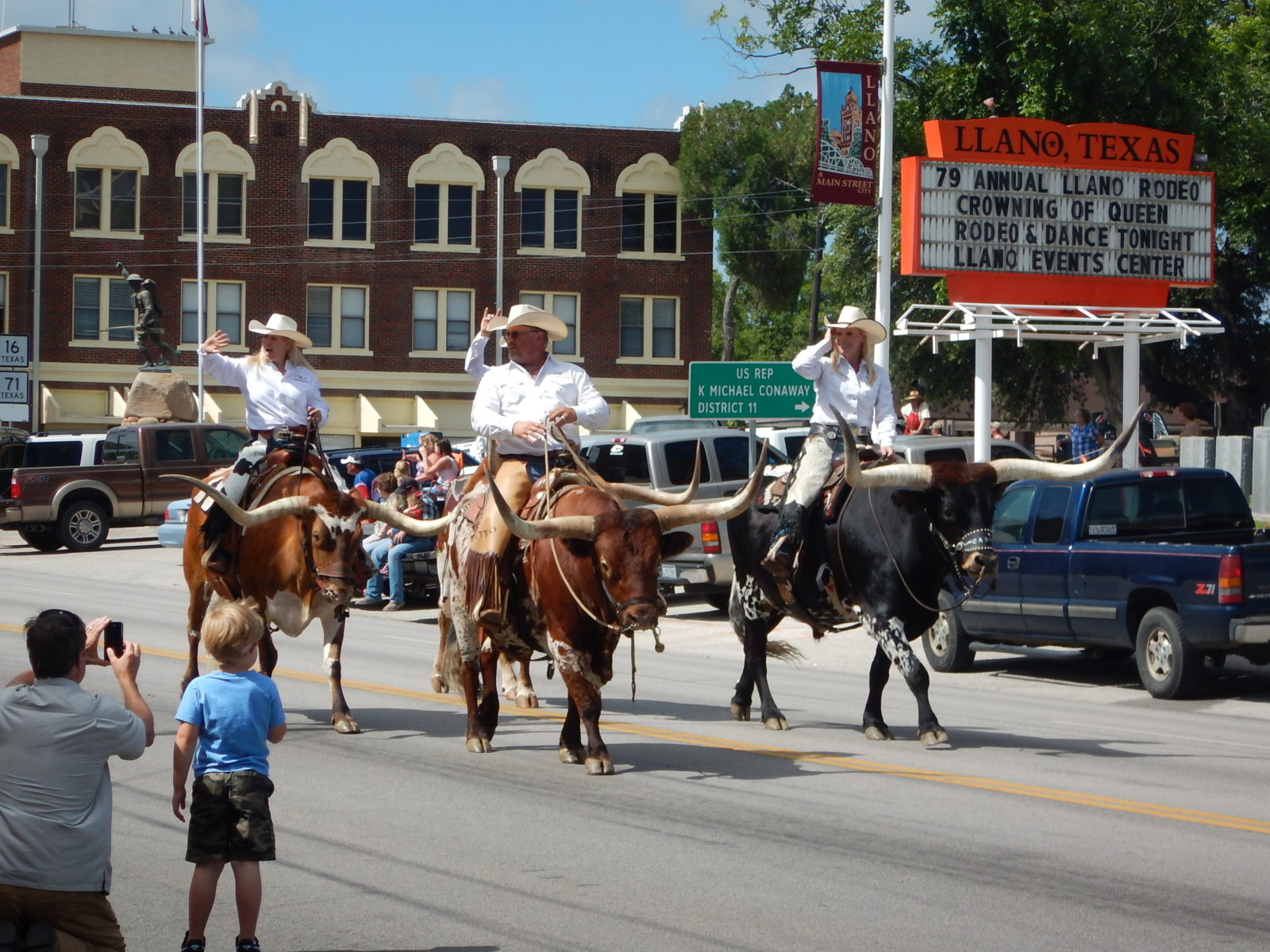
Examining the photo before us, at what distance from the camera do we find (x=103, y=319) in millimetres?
54625

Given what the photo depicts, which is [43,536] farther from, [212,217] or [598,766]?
[598,766]

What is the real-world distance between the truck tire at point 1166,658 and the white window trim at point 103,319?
A: 4469 centimetres

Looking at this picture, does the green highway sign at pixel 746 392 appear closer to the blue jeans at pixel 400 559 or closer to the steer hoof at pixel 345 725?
the blue jeans at pixel 400 559

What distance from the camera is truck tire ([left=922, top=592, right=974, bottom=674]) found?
1723 centimetres

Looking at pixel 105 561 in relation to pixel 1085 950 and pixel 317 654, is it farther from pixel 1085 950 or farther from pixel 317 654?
pixel 1085 950

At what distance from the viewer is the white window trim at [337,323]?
5600 centimetres

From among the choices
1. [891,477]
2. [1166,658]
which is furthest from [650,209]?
[891,477]

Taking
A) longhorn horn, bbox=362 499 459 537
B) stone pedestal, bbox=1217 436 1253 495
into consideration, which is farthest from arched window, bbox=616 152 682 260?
longhorn horn, bbox=362 499 459 537

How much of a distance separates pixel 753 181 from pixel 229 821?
169 feet

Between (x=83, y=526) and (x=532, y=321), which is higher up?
(x=532, y=321)

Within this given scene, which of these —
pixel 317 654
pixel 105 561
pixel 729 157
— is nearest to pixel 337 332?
pixel 729 157

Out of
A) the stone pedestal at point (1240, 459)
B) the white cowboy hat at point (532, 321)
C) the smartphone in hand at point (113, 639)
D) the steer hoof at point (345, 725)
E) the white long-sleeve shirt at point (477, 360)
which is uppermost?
the white cowboy hat at point (532, 321)

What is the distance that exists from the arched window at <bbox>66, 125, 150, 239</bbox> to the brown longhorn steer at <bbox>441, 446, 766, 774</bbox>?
4722 cm

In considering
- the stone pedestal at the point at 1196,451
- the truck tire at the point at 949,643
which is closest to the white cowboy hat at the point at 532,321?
the truck tire at the point at 949,643
